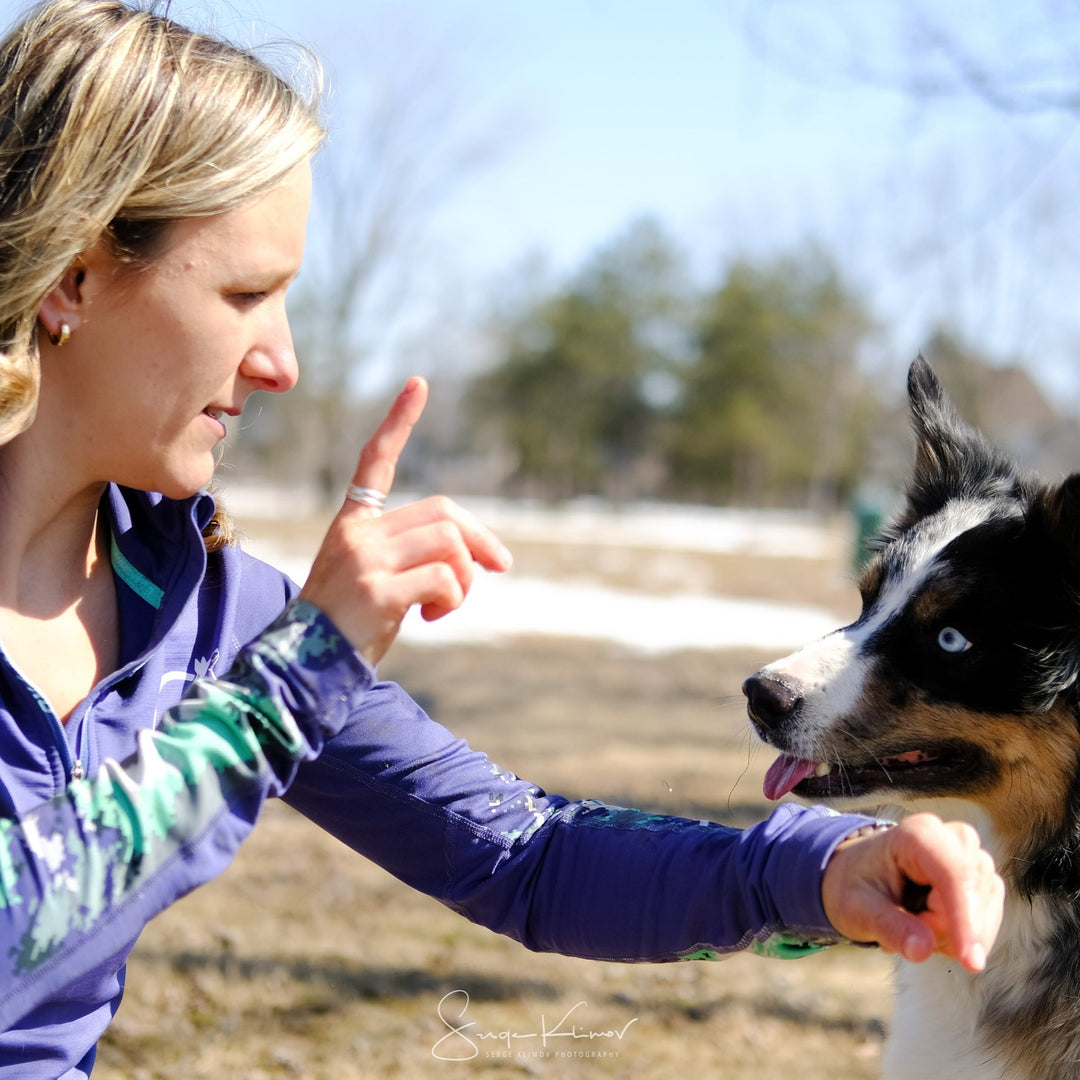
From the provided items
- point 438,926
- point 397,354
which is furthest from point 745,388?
point 438,926

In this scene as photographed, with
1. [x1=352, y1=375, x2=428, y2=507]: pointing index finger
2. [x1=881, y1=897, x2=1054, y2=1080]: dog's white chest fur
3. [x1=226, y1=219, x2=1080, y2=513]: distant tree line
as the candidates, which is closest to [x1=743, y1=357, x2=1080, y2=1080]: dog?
[x1=881, y1=897, x2=1054, y2=1080]: dog's white chest fur

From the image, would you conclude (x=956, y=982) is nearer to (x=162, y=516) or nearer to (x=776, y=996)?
(x=776, y=996)

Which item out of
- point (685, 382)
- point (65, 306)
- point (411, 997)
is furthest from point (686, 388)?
point (65, 306)

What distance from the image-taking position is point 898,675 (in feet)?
8.75

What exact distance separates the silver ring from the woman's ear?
0.53 metres

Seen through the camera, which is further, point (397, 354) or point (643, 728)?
point (397, 354)

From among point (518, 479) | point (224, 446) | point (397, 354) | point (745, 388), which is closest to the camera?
point (224, 446)

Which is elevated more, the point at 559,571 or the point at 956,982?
the point at 956,982

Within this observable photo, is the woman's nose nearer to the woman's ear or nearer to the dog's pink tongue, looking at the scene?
the woman's ear

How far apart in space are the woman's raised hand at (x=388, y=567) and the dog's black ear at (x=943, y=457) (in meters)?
2.10

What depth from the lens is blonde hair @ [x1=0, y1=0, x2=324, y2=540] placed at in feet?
5.06

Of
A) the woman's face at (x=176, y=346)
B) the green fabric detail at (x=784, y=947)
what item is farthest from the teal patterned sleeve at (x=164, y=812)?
the green fabric detail at (x=784, y=947)

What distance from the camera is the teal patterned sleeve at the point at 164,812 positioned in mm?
1258

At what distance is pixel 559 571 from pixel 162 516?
1468 cm
